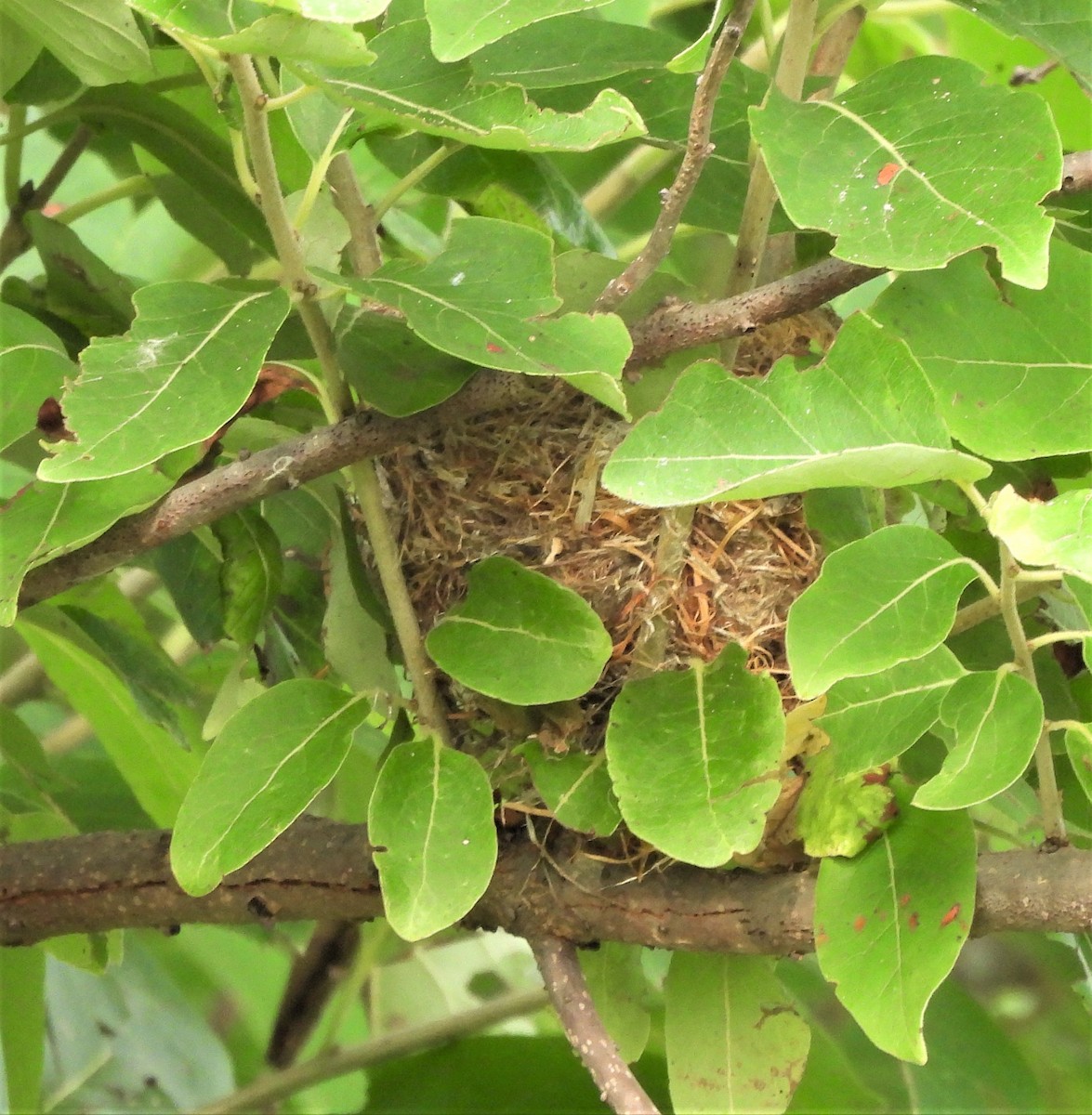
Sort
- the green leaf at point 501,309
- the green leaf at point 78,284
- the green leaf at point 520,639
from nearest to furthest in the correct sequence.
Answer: the green leaf at point 501,309 → the green leaf at point 520,639 → the green leaf at point 78,284

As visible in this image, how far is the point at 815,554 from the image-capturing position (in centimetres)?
87

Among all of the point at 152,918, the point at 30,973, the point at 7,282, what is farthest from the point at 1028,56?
the point at 30,973

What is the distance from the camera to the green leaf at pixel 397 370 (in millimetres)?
730

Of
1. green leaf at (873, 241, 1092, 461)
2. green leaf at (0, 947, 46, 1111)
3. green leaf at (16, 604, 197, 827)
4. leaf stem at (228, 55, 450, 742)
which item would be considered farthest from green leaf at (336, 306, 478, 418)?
green leaf at (0, 947, 46, 1111)

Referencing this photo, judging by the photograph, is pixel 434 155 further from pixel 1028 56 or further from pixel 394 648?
pixel 1028 56

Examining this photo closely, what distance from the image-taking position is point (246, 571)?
861 millimetres

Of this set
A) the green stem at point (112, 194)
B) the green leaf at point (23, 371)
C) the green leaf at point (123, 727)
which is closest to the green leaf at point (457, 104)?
the green leaf at point (23, 371)

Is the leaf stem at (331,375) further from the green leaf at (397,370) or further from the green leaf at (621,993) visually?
the green leaf at (621,993)

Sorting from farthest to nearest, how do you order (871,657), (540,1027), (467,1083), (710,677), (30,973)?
(540,1027) < (467,1083) < (30,973) < (710,677) < (871,657)

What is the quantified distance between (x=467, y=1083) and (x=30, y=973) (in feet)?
1.33

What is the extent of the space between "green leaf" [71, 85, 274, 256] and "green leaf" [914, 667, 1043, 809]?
Result: 62 cm

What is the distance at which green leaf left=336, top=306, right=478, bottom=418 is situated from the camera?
73 centimetres

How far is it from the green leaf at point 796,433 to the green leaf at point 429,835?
0.27 m

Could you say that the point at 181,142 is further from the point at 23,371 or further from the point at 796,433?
the point at 796,433
